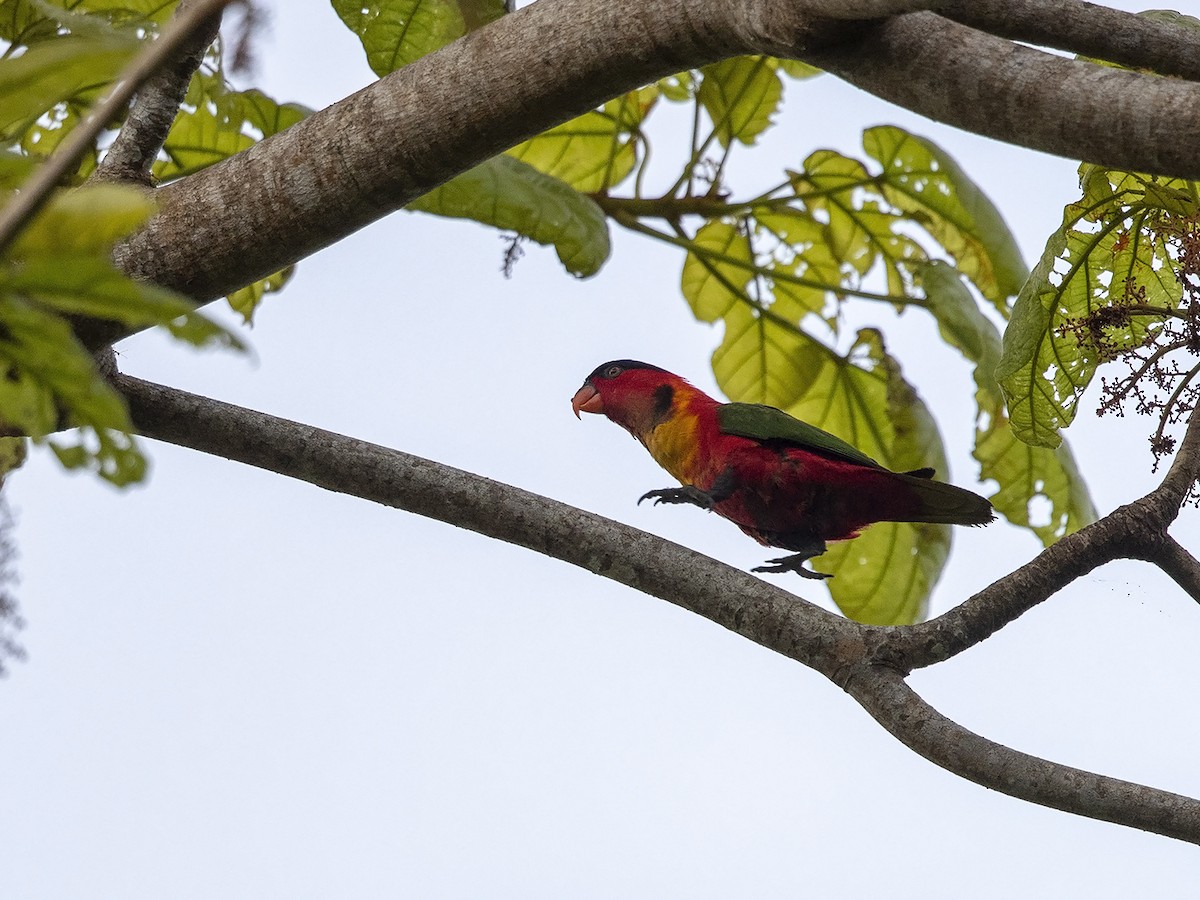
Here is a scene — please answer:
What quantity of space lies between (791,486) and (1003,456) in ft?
2.44

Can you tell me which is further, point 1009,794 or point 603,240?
point 603,240

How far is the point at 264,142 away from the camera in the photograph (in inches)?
66.2

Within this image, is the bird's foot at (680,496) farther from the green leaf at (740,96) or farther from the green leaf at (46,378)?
the green leaf at (46,378)

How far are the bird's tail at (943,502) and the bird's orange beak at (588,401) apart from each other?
0.95m

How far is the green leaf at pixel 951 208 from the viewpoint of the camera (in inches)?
127

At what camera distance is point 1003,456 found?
10.4 feet

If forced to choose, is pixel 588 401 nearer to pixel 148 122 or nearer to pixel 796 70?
pixel 796 70

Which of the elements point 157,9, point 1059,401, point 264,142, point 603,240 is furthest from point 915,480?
point 157,9

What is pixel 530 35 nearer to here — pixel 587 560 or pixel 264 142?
pixel 264 142

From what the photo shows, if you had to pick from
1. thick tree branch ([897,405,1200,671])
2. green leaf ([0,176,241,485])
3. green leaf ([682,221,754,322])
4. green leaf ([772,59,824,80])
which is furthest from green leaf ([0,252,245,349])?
green leaf ([772,59,824,80])

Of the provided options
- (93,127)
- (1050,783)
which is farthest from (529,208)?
(93,127)

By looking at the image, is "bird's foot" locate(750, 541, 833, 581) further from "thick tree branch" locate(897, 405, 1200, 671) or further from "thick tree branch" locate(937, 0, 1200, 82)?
"thick tree branch" locate(937, 0, 1200, 82)

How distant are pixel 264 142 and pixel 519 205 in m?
0.85

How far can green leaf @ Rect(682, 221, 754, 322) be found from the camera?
3.33 meters
